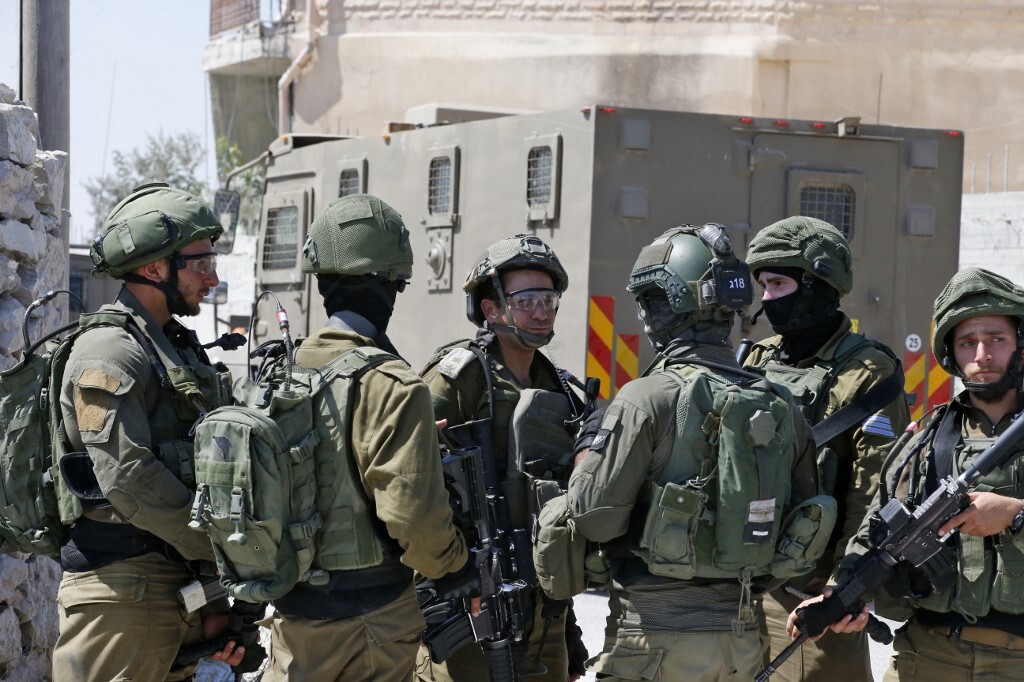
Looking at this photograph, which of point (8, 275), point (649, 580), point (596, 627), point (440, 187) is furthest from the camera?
point (440, 187)

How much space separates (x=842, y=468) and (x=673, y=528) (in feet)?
3.58

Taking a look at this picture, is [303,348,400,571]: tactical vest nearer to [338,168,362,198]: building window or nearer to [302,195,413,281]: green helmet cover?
[302,195,413,281]: green helmet cover

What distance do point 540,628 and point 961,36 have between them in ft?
65.9

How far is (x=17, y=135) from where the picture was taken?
506 centimetres

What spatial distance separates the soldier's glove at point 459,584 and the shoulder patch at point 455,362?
678 millimetres

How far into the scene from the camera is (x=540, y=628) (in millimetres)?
4355

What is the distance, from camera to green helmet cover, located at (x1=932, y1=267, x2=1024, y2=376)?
371cm

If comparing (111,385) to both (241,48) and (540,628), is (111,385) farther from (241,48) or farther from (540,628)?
(241,48)

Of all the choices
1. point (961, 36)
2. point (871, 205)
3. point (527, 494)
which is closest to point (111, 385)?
point (527, 494)

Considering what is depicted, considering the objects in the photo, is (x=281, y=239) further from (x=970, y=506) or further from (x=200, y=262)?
(x=970, y=506)

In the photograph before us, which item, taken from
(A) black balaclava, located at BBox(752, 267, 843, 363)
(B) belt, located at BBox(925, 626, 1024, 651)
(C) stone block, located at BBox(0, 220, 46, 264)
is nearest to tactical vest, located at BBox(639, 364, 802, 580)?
(B) belt, located at BBox(925, 626, 1024, 651)

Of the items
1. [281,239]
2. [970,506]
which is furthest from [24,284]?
[281,239]

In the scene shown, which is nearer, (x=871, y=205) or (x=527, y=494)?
(x=527, y=494)

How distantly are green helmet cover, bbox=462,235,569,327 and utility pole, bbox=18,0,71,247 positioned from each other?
2959mm
